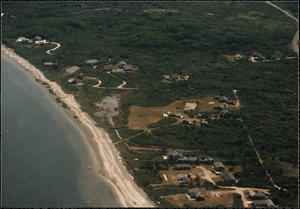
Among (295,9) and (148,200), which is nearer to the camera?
(148,200)

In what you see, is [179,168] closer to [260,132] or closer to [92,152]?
[92,152]

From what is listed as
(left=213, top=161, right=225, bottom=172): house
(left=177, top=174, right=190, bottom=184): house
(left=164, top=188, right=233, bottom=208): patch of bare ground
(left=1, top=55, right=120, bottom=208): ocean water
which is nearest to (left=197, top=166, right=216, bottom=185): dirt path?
(left=213, top=161, right=225, bottom=172): house

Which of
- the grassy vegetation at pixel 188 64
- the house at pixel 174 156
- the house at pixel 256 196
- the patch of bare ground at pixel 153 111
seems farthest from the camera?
the patch of bare ground at pixel 153 111

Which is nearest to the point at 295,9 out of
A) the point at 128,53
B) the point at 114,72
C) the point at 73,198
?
the point at 128,53

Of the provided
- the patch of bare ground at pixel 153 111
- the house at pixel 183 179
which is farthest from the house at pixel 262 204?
the patch of bare ground at pixel 153 111

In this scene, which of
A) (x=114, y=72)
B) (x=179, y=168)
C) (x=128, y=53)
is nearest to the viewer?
(x=179, y=168)

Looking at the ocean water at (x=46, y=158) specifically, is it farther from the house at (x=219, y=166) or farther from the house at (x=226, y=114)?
the house at (x=226, y=114)

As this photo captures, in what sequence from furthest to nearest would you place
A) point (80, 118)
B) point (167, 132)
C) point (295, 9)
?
point (295, 9) < point (80, 118) < point (167, 132)
